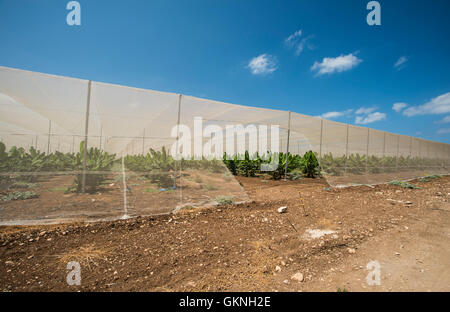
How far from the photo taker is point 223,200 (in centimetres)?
368

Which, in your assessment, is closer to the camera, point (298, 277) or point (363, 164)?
point (298, 277)

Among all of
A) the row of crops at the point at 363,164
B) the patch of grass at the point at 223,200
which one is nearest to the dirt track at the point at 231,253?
the patch of grass at the point at 223,200

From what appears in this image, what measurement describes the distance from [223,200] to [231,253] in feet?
5.60

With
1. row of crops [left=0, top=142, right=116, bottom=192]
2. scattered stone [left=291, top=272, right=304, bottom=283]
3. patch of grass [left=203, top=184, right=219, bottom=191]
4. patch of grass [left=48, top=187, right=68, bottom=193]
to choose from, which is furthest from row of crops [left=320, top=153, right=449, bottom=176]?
patch of grass [left=48, top=187, right=68, bottom=193]

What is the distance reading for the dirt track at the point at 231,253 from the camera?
1.50 m

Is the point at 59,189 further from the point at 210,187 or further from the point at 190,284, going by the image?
the point at 190,284

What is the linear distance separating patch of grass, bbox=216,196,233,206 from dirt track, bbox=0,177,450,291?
55 cm

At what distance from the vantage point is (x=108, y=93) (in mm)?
3184

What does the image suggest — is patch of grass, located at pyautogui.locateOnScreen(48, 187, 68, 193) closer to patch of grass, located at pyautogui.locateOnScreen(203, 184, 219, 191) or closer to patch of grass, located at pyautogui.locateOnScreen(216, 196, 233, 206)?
patch of grass, located at pyautogui.locateOnScreen(203, 184, 219, 191)

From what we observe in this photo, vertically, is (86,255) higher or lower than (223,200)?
lower

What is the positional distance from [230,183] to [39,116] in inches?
136

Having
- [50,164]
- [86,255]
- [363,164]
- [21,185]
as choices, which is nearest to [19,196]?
[21,185]
